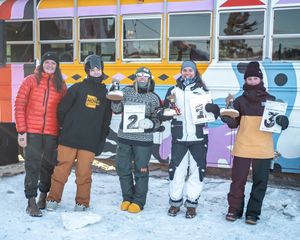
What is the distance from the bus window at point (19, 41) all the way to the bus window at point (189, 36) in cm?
217

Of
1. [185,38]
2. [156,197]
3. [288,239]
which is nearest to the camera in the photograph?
[288,239]

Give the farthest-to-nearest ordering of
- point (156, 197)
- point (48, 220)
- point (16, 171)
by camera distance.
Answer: point (16, 171), point (156, 197), point (48, 220)

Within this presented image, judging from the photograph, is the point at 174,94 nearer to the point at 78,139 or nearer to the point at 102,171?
the point at 78,139

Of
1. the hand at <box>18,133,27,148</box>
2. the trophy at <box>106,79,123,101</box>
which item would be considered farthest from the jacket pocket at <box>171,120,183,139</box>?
the hand at <box>18,133,27,148</box>

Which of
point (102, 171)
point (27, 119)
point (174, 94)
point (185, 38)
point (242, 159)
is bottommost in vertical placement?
point (102, 171)

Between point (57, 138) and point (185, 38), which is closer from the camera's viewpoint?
point (57, 138)

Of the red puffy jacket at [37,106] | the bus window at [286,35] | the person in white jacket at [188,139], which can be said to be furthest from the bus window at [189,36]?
the red puffy jacket at [37,106]

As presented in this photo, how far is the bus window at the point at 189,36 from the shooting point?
16.3 feet

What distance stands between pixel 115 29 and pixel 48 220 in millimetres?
2877

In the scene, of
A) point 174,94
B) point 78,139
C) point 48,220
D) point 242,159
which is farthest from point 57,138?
point 242,159

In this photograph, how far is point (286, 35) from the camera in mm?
4621

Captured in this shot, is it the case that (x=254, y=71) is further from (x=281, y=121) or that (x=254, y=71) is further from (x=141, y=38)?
(x=141, y=38)

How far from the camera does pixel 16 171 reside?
543 cm

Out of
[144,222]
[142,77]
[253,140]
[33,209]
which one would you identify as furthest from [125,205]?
[253,140]
